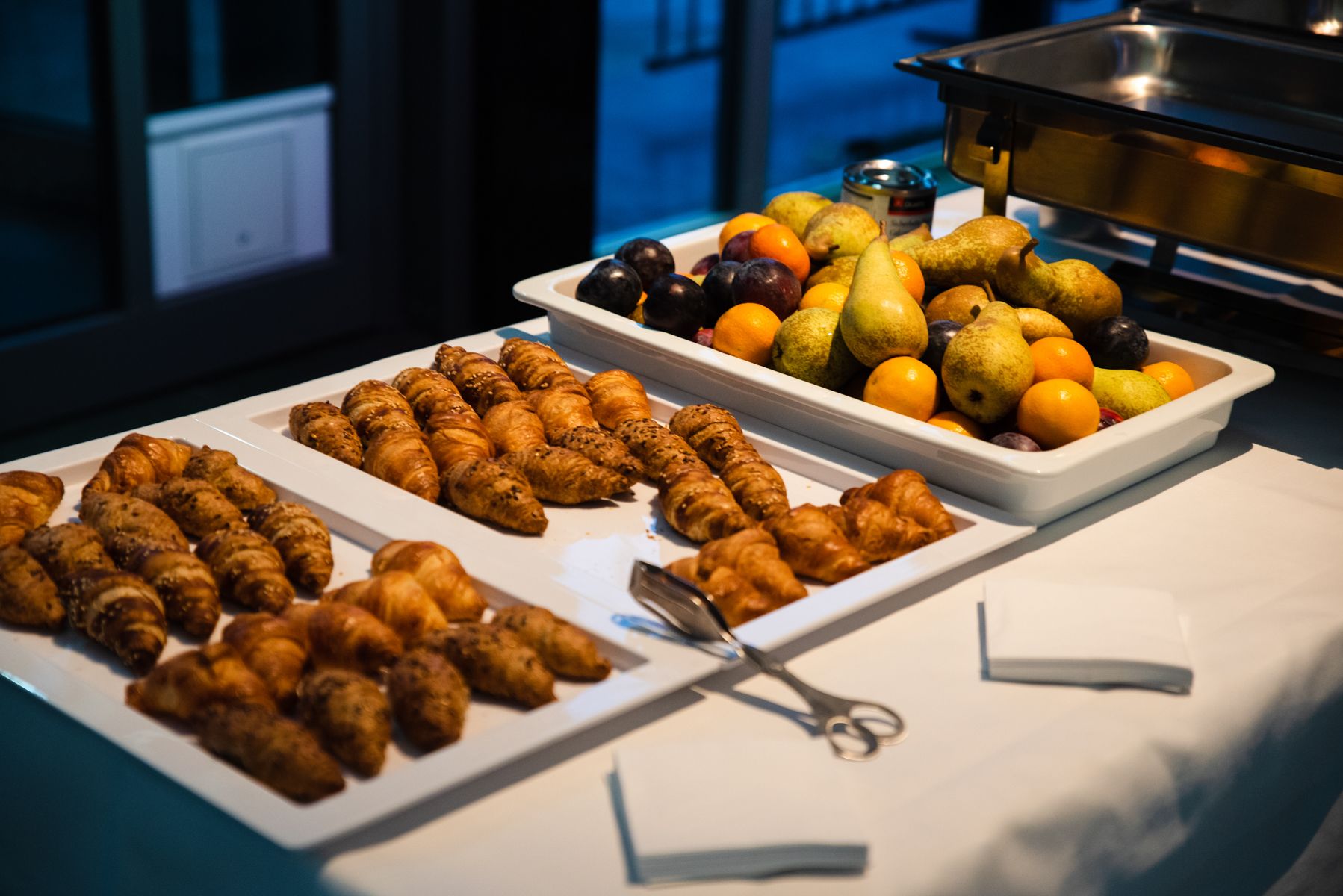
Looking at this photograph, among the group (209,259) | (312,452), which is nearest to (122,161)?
(209,259)

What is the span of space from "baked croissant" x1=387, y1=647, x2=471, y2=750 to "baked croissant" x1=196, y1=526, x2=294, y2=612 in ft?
0.44

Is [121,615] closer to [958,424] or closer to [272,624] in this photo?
[272,624]

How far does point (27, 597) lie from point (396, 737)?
0.27 m

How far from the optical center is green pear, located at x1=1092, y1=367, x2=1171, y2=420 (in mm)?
1230

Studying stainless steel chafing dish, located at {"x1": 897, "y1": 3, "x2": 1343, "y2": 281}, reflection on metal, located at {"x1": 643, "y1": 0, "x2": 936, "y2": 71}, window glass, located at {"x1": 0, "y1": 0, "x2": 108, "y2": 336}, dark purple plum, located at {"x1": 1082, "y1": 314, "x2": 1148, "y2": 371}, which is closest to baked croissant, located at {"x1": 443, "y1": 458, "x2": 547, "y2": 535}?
dark purple plum, located at {"x1": 1082, "y1": 314, "x2": 1148, "y2": 371}

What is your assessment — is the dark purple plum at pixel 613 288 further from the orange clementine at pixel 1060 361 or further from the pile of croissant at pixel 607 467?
the orange clementine at pixel 1060 361

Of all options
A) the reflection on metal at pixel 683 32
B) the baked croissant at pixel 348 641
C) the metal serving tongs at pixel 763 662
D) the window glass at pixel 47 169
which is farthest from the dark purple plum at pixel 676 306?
the reflection on metal at pixel 683 32

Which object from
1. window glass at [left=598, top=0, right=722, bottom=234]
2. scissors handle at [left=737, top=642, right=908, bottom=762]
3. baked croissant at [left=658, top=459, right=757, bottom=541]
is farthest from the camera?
window glass at [left=598, top=0, right=722, bottom=234]

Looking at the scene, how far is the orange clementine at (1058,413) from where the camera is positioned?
1.14m

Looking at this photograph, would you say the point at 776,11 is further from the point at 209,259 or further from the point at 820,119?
the point at 209,259

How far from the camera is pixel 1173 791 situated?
0.88m

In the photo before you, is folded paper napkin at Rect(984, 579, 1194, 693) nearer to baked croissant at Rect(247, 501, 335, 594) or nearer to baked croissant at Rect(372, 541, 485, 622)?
baked croissant at Rect(372, 541, 485, 622)

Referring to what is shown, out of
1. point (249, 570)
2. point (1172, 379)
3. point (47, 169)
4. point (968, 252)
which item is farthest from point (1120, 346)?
point (47, 169)

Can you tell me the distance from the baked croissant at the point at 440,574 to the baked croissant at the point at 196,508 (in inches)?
5.3
